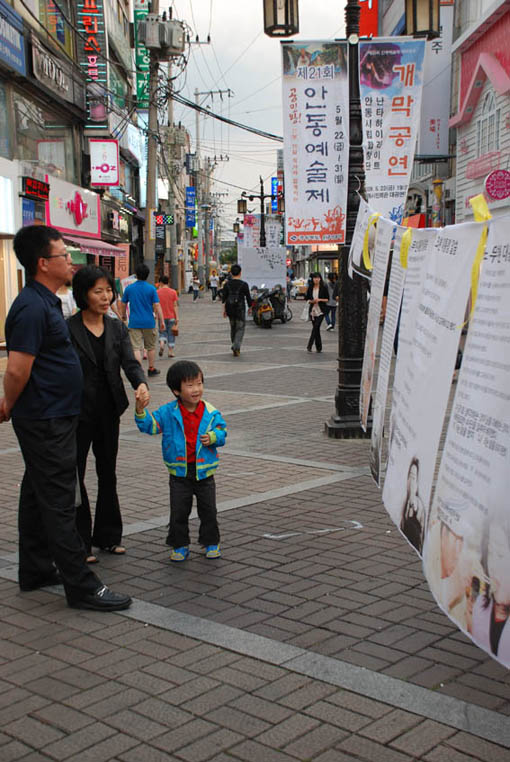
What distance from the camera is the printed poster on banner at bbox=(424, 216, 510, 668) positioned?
2732 mm

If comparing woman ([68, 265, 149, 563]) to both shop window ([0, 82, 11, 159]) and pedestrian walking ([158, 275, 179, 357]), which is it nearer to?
pedestrian walking ([158, 275, 179, 357])

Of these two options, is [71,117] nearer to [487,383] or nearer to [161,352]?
[161,352]

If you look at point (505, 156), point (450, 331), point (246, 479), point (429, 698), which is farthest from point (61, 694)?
point (505, 156)

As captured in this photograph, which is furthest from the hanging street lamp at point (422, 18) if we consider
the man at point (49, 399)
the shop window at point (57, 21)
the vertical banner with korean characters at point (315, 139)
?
the shop window at point (57, 21)

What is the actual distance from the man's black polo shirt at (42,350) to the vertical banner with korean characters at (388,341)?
5.74ft

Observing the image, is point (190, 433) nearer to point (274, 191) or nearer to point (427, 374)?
point (427, 374)

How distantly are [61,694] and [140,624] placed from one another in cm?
72

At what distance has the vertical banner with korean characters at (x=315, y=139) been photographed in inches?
307

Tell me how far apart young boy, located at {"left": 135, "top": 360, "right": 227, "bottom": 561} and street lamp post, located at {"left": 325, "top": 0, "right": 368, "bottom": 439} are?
144 inches

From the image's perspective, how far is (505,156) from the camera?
19875 mm

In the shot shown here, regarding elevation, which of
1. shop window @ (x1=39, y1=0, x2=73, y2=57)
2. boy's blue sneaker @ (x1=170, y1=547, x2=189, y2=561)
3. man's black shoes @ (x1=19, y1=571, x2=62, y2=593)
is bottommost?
man's black shoes @ (x1=19, y1=571, x2=62, y2=593)

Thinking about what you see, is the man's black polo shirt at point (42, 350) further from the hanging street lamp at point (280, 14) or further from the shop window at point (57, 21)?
the shop window at point (57, 21)

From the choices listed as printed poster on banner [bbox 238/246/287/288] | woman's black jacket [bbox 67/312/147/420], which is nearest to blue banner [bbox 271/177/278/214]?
printed poster on banner [bbox 238/246/287/288]

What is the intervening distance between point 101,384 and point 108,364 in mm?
138
